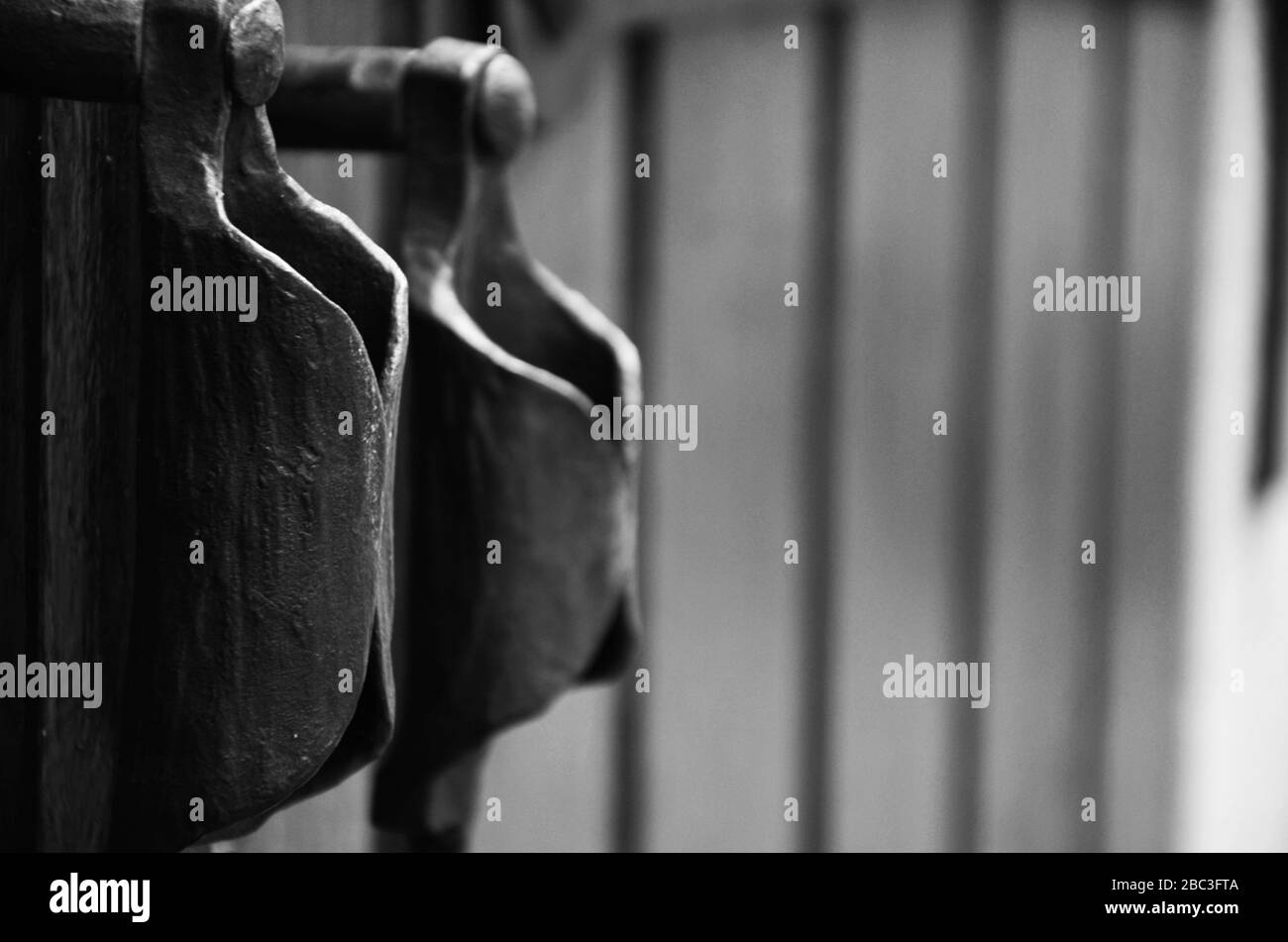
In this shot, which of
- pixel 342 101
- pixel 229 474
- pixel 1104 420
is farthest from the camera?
pixel 1104 420

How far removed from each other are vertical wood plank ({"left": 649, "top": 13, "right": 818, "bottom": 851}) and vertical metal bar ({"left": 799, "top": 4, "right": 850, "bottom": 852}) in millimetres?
11

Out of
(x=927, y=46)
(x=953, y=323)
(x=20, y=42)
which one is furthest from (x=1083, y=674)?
(x=20, y=42)

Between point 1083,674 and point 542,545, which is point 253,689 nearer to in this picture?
point 542,545

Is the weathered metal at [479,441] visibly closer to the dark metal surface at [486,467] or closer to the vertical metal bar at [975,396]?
the dark metal surface at [486,467]

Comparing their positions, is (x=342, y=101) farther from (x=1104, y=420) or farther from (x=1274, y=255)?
(x=1274, y=255)

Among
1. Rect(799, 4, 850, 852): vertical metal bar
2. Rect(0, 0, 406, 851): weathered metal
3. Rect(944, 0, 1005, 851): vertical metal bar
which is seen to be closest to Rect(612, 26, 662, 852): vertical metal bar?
Rect(799, 4, 850, 852): vertical metal bar

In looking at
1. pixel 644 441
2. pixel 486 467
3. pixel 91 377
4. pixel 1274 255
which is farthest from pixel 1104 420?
pixel 91 377

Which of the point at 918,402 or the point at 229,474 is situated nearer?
the point at 229,474

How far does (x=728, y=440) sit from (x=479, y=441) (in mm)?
525

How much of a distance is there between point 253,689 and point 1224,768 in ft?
3.65

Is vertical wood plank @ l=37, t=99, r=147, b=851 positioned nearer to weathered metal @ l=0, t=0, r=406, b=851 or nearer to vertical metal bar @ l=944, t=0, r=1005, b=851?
weathered metal @ l=0, t=0, r=406, b=851

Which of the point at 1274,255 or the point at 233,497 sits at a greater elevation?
the point at 1274,255

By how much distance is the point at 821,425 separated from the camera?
1.06 meters

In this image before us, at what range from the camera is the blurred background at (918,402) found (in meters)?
1.00
